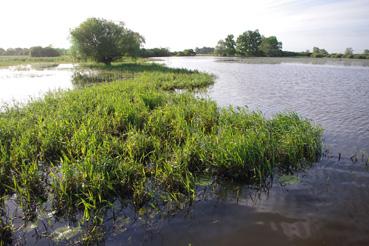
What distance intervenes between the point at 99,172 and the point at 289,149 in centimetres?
545

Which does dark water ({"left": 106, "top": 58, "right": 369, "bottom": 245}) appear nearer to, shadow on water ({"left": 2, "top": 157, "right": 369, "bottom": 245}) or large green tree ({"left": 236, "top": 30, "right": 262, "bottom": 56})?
shadow on water ({"left": 2, "top": 157, "right": 369, "bottom": 245})

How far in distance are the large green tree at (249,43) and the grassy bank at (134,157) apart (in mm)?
106690

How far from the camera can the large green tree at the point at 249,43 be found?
366ft

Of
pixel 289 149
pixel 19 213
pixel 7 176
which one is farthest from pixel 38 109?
pixel 289 149

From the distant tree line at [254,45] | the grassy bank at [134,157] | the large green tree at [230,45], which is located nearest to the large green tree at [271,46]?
the distant tree line at [254,45]

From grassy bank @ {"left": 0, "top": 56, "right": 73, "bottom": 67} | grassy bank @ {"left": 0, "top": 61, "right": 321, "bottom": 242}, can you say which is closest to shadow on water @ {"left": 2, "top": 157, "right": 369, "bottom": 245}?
grassy bank @ {"left": 0, "top": 61, "right": 321, "bottom": 242}

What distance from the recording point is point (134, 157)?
8375 mm

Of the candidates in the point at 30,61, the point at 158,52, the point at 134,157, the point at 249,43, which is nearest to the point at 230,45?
the point at 249,43

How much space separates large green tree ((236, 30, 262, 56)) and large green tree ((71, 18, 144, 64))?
70216mm

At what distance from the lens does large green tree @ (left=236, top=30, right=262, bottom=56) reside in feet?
366

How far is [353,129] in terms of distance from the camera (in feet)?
38.2

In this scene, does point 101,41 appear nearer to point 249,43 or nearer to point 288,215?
point 288,215

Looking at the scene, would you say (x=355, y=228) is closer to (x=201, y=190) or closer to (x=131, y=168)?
(x=201, y=190)

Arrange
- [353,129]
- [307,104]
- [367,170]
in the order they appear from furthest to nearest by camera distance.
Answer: [307,104]
[353,129]
[367,170]
